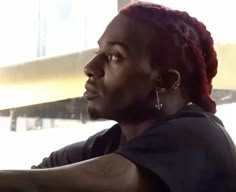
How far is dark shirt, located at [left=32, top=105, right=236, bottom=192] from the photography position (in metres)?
0.81

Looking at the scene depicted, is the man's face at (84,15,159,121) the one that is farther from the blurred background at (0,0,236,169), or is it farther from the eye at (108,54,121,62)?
the blurred background at (0,0,236,169)

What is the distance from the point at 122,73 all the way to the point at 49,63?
2.14 ft

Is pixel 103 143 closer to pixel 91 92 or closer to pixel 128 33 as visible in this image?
pixel 91 92

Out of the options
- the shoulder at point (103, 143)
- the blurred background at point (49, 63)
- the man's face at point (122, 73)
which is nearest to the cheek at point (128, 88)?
the man's face at point (122, 73)

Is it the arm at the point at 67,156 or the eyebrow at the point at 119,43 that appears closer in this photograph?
the eyebrow at the point at 119,43

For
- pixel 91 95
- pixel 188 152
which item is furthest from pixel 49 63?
pixel 188 152

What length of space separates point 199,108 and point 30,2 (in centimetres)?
96

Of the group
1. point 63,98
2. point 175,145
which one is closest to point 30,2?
point 63,98

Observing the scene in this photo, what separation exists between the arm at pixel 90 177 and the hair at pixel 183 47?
267 millimetres

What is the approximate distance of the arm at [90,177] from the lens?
2.35 feet

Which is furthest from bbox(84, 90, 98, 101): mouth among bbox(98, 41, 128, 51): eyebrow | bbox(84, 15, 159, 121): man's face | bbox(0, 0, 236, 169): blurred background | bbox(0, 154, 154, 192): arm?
A: bbox(0, 0, 236, 169): blurred background

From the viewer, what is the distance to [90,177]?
0.75 m

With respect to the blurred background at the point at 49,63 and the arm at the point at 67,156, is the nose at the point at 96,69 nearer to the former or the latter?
the arm at the point at 67,156

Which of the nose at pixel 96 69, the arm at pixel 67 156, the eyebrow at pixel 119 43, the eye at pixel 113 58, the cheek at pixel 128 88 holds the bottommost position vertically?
the arm at pixel 67 156
